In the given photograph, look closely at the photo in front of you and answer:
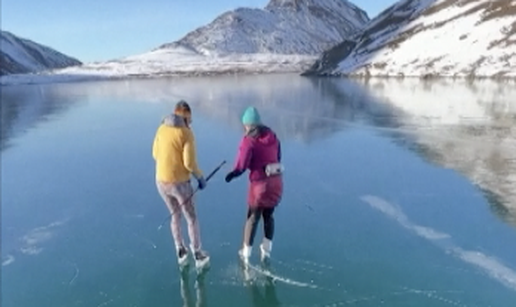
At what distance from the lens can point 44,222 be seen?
8.81 metres

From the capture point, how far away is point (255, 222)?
6.93 meters

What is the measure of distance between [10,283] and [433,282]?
5518 mm

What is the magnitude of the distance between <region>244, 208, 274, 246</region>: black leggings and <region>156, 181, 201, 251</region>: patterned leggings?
0.72 m

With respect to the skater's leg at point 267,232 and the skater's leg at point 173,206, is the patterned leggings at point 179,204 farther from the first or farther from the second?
the skater's leg at point 267,232

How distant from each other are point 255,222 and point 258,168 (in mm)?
833

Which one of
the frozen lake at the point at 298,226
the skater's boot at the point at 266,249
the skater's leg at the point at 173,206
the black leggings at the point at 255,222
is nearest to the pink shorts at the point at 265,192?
the black leggings at the point at 255,222

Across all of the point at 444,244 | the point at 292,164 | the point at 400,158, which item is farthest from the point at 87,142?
the point at 444,244

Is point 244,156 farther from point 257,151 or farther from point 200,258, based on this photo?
point 200,258

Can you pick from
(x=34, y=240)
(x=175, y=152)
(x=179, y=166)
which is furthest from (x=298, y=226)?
(x=34, y=240)

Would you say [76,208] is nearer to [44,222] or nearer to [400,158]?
[44,222]

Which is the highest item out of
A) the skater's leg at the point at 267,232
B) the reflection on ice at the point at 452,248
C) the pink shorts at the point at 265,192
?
the pink shorts at the point at 265,192

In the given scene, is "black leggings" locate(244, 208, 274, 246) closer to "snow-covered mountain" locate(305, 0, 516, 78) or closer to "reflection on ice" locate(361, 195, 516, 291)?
"reflection on ice" locate(361, 195, 516, 291)

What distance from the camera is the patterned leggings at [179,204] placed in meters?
6.68

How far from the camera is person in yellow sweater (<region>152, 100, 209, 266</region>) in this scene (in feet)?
21.0
